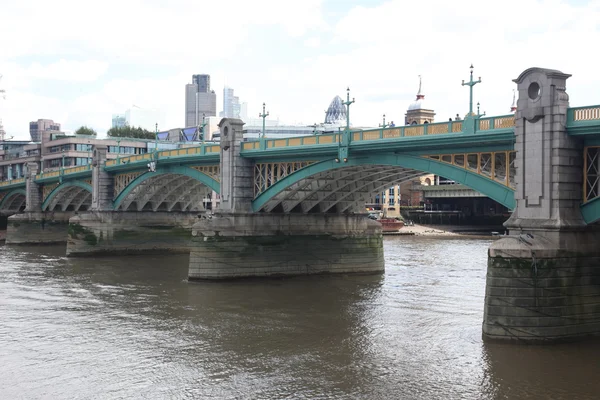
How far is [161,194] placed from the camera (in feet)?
212

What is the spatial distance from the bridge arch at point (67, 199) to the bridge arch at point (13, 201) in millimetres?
14422

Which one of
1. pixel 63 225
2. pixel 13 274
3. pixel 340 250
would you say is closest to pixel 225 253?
pixel 340 250

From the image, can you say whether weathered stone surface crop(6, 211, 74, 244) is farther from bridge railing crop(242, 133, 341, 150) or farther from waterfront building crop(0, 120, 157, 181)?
bridge railing crop(242, 133, 341, 150)

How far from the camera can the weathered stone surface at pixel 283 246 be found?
1676 inches

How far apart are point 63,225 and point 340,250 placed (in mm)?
45538

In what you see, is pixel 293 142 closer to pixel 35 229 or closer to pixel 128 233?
pixel 128 233

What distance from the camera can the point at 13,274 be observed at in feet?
161

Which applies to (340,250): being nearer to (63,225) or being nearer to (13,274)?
(13,274)

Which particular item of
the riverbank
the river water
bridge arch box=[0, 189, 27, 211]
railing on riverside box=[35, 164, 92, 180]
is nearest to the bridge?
railing on riverside box=[35, 164, 92, 180]

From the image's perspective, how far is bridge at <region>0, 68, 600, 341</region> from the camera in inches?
971

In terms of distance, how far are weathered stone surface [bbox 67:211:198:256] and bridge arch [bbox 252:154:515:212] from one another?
21.3 meters

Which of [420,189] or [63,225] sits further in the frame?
[420,189]

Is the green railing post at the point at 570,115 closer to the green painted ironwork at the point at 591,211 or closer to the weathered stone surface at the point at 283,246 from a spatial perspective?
the green painted ironwork at the point at 591,211

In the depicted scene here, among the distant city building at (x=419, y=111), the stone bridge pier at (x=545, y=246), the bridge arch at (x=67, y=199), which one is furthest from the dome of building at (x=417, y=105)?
the stone bridge pier at (x=545, y=246)
